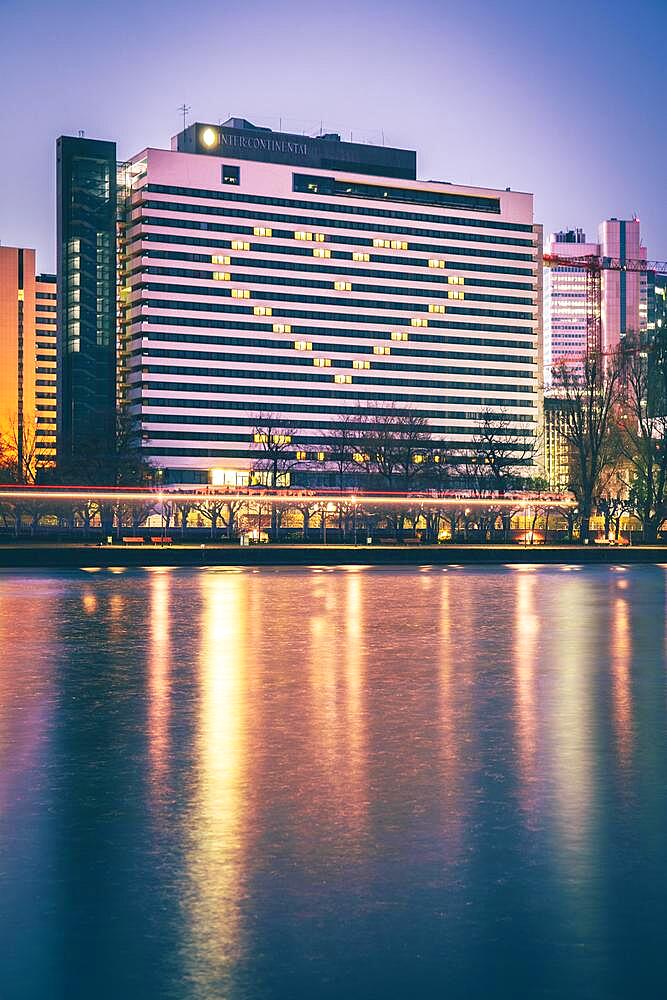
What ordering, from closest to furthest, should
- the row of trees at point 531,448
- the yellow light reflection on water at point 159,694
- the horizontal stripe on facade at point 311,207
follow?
the yellow light reflection on water at point 159,694 < the row of trees at point 531,448 < the horizontal stripe on facade at point 311,207

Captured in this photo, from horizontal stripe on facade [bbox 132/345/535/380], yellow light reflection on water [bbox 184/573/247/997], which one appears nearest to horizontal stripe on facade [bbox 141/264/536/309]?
horizontal stripe on facade [bbox 132/345/535/380]

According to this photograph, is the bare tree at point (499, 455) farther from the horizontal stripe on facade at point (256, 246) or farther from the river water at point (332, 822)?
the river water at point (332, 822)

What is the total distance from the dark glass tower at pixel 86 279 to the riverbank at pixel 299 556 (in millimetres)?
109546

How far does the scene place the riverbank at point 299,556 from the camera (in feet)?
184

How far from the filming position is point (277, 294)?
602ft

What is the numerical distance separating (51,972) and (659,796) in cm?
565

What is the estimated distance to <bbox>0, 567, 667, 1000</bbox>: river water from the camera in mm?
6168

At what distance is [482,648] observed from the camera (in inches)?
851

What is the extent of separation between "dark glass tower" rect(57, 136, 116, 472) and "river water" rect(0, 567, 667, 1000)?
152m

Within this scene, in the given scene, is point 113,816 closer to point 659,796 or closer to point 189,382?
point 659,796

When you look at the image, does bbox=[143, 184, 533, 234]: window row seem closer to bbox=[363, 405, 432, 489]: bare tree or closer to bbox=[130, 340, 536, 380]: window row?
bbox=[130, 340, 536, 380]: window row

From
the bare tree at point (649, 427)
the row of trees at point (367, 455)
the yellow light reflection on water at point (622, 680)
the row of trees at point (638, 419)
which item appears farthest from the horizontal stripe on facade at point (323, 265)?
the yellow light reflection on water at point (622, 680)

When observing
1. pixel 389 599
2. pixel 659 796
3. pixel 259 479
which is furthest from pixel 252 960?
pixel 259 479

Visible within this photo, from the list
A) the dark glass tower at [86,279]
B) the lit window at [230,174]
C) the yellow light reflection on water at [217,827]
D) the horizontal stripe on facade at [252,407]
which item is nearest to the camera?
the yellow light reflection on water at [217,827]
